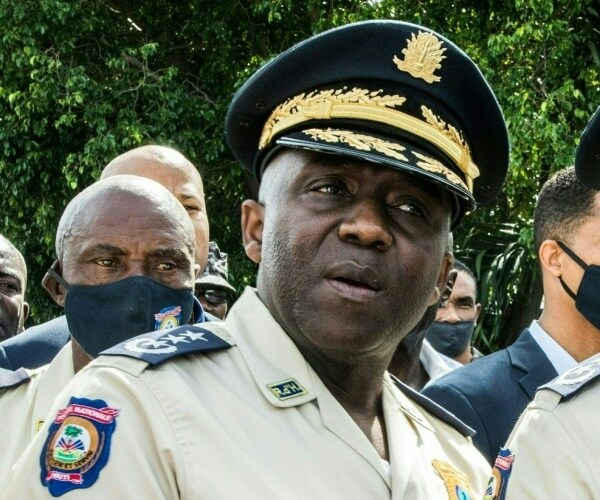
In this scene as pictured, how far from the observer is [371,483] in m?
2.14

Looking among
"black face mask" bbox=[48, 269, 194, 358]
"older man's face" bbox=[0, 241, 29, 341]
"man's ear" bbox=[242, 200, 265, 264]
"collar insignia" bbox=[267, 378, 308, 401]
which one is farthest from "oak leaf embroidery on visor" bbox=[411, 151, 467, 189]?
"older man's face" bbox=[0, 241, 29, 341]

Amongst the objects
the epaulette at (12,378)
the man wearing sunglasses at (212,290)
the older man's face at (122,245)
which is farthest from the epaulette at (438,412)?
the man wearing sunglasses at (212,290)

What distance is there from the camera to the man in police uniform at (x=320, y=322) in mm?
1968

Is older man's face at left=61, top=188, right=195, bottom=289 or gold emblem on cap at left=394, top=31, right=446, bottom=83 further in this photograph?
older man's face at left=61, top=188, right=195, bottom=289

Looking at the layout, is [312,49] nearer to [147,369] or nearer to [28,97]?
[147,369]

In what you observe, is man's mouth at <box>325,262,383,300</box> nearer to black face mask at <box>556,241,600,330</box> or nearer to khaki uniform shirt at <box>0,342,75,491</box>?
khaki uniform shirt at <box>0,342,75,491</box>

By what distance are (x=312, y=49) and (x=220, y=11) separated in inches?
474

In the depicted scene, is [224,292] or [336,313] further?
[224,292]

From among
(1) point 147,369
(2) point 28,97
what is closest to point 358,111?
(1) point 147,369

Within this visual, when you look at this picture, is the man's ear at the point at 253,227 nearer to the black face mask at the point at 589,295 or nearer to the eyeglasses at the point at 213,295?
the black face mask at the point at 589,295

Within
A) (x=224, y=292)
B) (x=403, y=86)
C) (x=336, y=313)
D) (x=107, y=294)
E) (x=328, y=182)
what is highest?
(x=403, y=86)

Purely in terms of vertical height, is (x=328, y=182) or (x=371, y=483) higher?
(x=328, y=182)

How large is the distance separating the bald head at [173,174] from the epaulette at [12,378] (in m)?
1.15

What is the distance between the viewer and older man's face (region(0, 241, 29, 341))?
5.18 m
